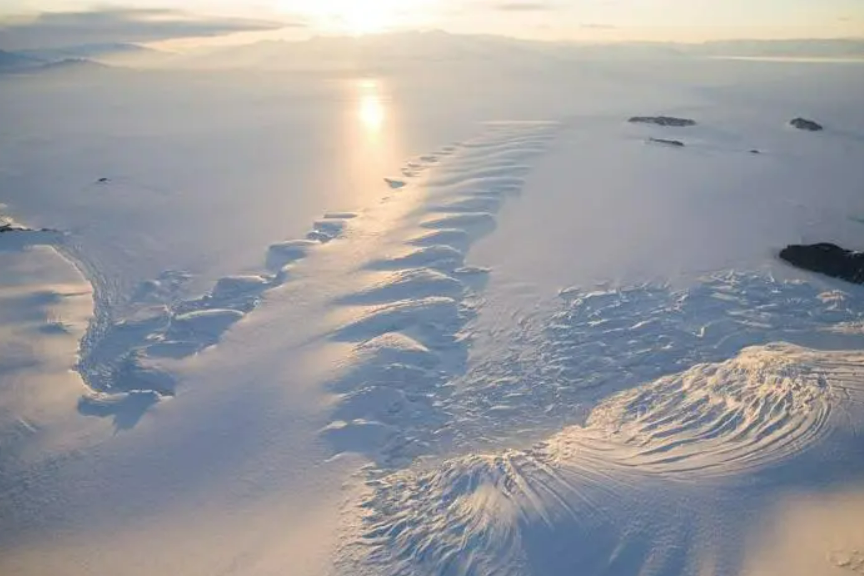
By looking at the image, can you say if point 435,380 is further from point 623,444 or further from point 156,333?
point 156,333

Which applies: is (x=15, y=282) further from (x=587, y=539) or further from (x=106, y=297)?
(x=587, y=539)


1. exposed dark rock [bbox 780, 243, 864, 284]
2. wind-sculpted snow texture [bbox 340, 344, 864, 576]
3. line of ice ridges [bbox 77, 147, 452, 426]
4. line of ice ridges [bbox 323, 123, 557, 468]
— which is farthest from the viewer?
exposed dark rock [bbox 780, 243, 864, 284]

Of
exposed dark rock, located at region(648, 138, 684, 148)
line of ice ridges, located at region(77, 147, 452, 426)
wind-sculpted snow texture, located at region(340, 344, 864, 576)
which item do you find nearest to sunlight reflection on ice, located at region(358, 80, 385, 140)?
exposed dark rock, located at region(648, 138, 684, 148)

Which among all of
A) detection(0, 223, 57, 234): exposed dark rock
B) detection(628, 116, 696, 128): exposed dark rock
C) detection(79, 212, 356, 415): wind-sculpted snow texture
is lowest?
detection(79, 212, 356, 415): wind-sculpted snow texture

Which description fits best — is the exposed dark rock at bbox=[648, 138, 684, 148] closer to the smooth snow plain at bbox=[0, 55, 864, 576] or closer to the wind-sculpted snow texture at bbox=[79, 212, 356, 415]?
the smooth snow plain at bbox=[0, 55, 864, 576]

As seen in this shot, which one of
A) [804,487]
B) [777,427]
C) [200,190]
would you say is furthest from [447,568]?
[200,190]

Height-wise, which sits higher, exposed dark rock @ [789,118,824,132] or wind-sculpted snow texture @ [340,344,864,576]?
exposed dark rock @ [789,118,824,132]

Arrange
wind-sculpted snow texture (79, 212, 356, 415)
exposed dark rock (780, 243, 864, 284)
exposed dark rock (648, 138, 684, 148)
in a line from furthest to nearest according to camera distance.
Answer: exposed dark rock (648, 138, 684, 148) → exposed dark rock (780, 243, 864, 284) → wind-sculpted snow texture (79, 212, 356, 415)
